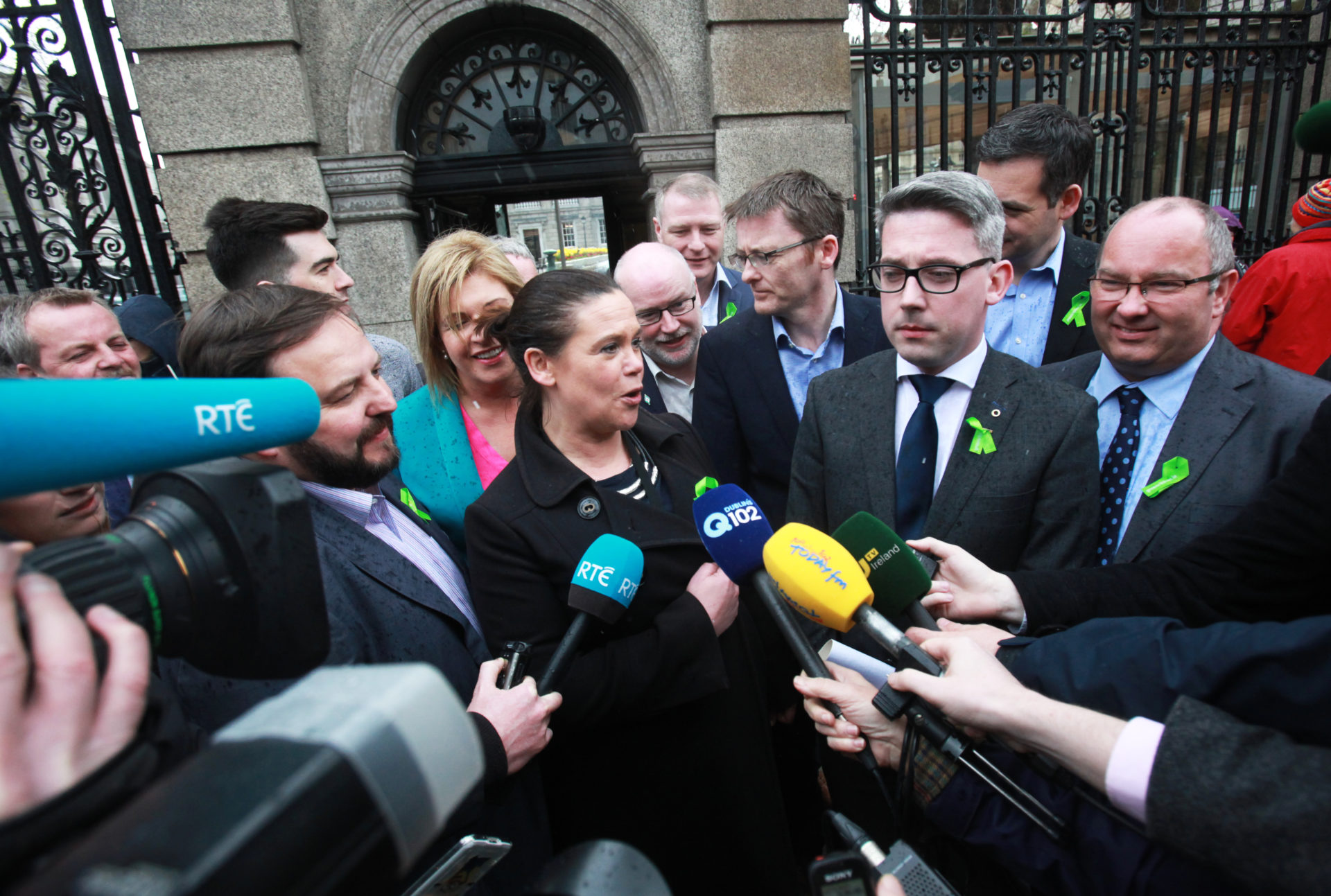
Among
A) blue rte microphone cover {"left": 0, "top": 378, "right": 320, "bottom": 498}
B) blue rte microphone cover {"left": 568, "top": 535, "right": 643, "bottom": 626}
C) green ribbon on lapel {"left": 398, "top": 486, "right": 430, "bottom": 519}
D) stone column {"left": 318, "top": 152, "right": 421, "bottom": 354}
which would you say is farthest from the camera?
stone column {"left": 318, "top": 152, "right": 421, "bottom": 354}

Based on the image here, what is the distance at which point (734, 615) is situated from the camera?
1.84 m

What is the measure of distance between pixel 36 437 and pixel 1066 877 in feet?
4.84

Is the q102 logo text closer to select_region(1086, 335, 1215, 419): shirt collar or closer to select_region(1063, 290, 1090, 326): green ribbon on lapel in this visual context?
select_region(1086, 335, 1215, 419): shirt collar

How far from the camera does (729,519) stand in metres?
1.47

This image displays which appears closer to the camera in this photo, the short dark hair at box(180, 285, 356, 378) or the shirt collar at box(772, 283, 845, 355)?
the short dark hair at box(180, 285, 356, 378)

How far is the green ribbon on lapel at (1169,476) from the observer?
1.81 meters

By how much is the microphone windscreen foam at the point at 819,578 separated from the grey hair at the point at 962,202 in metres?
1.15

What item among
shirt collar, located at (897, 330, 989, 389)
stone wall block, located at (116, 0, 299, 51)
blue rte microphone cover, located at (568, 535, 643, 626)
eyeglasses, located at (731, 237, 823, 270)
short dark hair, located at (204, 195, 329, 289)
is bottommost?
blue rte microphone cover, located at (568, 535, 643, 626)

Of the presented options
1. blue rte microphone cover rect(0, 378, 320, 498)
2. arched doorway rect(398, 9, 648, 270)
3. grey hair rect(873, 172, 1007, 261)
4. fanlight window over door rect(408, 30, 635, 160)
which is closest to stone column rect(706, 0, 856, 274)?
arched doorway rect(398, 9, 648, 270)

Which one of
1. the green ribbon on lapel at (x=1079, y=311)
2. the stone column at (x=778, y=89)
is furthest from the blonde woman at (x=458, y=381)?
the stone column at (x=778, y=89)

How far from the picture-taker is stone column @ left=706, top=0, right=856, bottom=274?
Result: 4.96 metres

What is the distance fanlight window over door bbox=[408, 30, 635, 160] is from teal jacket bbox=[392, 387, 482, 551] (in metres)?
3.44

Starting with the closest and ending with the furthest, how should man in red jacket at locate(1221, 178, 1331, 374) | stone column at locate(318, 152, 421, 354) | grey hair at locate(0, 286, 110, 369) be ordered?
grey hair at locate(0, 286, 110, 369), man in red jacket at locate(1221, 178, 1331, 374), stone column at locate(318, 152, 421, 354)

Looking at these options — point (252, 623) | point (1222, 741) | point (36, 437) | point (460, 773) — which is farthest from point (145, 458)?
point (1222, 741)
